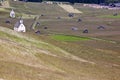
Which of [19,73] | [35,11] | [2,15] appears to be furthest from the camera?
[35,11]

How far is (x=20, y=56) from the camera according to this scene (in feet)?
120

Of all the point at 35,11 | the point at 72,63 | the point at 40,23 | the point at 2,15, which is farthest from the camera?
the point at 35,11

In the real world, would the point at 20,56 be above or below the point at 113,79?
above

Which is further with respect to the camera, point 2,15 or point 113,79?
point 2,15

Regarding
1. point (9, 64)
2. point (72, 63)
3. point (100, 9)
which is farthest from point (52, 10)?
point (9, 64)

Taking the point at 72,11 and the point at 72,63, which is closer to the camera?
the point at 72,63

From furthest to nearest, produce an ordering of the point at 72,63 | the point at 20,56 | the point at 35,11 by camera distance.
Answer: the point at 35,11 < the point at 72,63 < the point at 20,56

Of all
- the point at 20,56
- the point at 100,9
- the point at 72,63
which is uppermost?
the point at 20,56

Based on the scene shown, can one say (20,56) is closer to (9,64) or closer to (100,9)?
(9,64)

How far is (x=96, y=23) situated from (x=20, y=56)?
110m

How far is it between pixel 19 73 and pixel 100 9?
567 ft

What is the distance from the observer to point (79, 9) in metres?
195

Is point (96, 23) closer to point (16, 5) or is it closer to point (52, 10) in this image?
point (52, 10)

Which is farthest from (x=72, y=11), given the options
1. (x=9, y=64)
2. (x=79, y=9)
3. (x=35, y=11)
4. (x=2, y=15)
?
(x=9, y=64)
